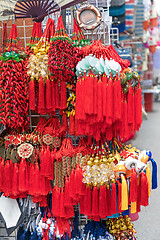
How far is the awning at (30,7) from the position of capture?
150 centimetres

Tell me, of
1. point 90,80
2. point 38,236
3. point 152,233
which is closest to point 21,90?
point 90,80

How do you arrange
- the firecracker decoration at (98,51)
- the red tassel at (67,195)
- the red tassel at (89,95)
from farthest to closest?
1. the red tassel at (67,195)
2. the firecracker decoration at (98,51)
3. the red tassel at (89,95)

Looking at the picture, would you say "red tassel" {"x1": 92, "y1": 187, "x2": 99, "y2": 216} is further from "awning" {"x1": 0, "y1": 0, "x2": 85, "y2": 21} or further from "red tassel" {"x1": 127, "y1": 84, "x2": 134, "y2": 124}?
"awning" {"x1": 0, "y1": 0, "x2": 85, "y2": 21}

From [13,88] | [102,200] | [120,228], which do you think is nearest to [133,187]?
[102,200]

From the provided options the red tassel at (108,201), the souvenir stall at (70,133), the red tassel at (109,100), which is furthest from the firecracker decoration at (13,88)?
the red tassel at (108,201)

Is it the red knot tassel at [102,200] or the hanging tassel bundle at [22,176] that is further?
the hanging tassel bundle at [22,176]

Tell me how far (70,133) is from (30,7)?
703 millimetres

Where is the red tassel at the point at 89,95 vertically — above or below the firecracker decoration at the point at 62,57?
below

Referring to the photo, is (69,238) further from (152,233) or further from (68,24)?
(68,24)

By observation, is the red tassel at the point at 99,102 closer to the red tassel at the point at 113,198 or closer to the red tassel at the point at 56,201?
the red tassel at the point at 113,198

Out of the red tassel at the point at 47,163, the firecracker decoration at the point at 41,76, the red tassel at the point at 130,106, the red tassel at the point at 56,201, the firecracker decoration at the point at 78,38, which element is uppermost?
the firecracker decoration at the point at 78,38

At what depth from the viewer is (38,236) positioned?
5.47 ft

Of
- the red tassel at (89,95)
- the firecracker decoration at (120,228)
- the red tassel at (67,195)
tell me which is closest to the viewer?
the red tassel at (89,95)

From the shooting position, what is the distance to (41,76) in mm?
1475
